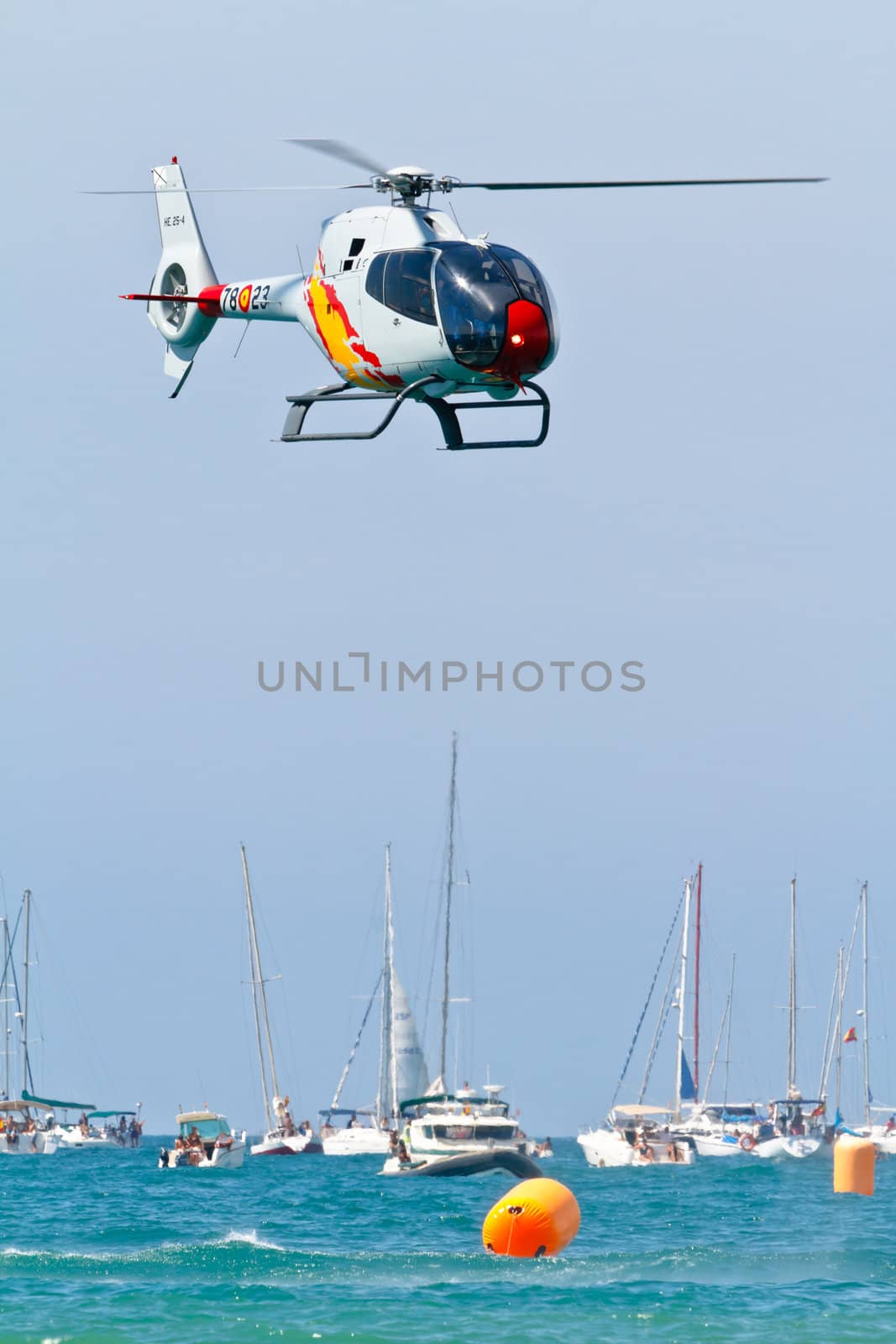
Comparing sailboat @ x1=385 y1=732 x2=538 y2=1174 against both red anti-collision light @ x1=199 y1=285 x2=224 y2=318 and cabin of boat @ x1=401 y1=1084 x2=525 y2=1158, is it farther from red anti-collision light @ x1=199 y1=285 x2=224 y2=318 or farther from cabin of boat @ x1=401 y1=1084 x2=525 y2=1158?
red anti-collision light @ x1=199 y1=285 x2=224 y2=318

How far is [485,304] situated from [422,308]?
0.84 metres

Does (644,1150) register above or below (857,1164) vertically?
below

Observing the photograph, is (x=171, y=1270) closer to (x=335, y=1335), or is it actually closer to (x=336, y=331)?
(x=335, y=1335)

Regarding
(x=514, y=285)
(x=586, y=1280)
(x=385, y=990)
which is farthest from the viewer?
(x=385, y=990)

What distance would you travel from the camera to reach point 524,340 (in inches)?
791

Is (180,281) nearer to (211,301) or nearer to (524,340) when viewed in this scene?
(211,301)

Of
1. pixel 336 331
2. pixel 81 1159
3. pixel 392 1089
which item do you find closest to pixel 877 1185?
pixel 392 1089

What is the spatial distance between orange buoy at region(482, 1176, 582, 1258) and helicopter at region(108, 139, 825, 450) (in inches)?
543

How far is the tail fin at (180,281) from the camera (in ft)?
87.8

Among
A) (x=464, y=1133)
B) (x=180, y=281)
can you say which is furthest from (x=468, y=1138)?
(x=180, y=281)

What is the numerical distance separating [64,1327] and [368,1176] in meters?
45.4

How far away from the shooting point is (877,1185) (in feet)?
245

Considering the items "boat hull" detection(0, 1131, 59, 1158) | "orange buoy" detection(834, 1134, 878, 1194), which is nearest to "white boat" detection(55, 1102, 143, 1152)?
"boat hull" detection(0, 1131, 59, 1158)

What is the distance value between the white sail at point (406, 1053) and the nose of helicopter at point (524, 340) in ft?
194
